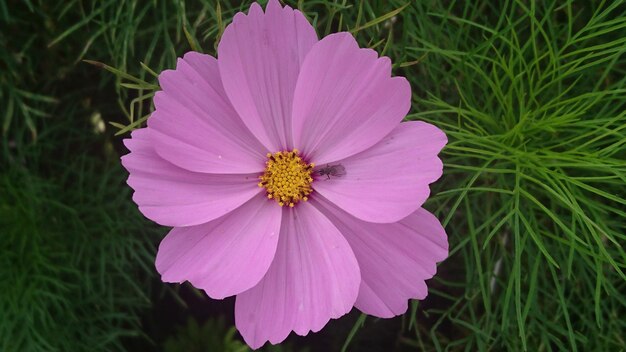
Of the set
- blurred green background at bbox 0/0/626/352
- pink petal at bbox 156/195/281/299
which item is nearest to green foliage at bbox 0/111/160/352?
blurred green background at bbox 0/0/626/352

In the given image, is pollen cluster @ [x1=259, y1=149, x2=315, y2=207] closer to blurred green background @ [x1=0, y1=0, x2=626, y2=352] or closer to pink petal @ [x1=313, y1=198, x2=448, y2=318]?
pink petal @ [x1=313, y1=198, x2=448, y2=318]

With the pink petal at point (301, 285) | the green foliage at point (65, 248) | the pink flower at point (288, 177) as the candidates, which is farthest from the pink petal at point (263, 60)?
the green foliage at point (65, 248)

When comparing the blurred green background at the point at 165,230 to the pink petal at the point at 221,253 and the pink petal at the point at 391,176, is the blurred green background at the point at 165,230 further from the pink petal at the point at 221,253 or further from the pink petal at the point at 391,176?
the pink petal at the point at 221,253

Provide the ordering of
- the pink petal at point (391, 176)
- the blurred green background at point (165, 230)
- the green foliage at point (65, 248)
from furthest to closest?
the green foliage at point (65, 248), the blurred green background at point (165, 230), the pink petal at point (391, 176)

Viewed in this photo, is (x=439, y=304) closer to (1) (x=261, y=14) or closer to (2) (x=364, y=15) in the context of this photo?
(2) (x=364, y=15)

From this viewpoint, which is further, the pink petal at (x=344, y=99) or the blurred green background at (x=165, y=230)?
the blurred green background at (x=165, y=230)

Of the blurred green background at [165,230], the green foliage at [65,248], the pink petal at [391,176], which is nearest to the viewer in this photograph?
the pink petal at [391,176]
